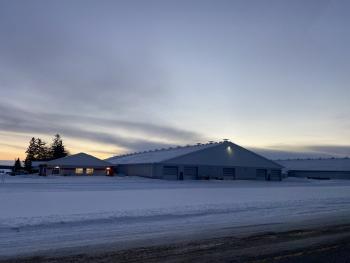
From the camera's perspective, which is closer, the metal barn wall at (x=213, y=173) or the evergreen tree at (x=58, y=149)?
the metal barn wall at (x=213, y=173)

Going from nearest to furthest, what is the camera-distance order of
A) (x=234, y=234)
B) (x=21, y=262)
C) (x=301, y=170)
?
(x=21, y=262) < (x=234, y=234) < (x=301, y=170)

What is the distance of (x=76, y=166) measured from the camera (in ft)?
236

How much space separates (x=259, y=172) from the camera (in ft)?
240

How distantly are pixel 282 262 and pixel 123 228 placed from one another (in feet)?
20.7

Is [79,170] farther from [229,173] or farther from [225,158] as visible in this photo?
[229,173]

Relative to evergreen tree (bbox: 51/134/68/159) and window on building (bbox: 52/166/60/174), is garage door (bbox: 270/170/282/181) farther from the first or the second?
evergreen tree (bbox: 51/134/68/159)

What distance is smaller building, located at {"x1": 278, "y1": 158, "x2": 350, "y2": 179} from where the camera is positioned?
301ft

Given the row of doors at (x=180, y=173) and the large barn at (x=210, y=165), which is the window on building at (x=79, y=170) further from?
the row of doors at (x=180, y=173)

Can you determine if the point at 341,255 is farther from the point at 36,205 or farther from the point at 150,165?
the point at 150,165

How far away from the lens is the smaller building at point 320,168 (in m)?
91.9

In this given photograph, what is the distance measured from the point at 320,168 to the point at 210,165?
3961 cm

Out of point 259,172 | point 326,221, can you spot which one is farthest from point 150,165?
point 326,221

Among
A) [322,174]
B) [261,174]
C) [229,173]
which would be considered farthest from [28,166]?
[322,174]

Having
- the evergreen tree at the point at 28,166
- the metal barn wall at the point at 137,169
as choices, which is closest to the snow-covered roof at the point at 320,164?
the metal barn wall at the point at 137,169
